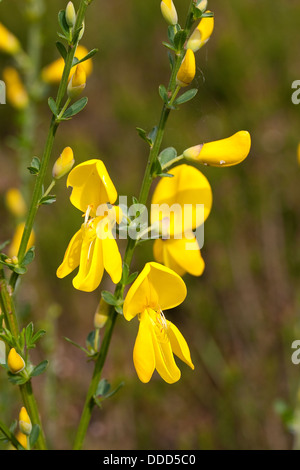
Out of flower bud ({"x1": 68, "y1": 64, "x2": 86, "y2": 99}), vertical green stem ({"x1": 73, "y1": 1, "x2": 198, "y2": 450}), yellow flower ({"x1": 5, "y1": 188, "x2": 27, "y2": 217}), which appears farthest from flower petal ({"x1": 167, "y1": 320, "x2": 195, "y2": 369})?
yellow flower ({"x1": 5, "y1": 188, "x2": 27, "y2": 217})

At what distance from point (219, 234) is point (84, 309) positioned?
0.85m

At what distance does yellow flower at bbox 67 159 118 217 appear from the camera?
3.23 feet

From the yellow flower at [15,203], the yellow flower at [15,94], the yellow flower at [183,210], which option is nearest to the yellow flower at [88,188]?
the yellow flower at [183,210]

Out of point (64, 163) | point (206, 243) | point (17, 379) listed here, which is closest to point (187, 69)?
point (64, 163)

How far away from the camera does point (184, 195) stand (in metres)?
1.16

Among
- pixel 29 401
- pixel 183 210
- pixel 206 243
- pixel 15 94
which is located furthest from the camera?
pixel 206 243

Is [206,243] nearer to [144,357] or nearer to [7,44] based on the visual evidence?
[7,44]

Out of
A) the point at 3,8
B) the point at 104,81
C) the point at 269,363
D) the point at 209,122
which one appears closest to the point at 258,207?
the point at 209,122

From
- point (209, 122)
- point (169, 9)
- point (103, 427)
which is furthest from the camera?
point (209, 122)

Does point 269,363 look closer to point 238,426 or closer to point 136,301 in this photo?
point 238,426

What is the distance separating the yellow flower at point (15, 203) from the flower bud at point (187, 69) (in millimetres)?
1340

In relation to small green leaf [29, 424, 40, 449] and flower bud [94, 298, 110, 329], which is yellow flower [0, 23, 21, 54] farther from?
small green leaf [29, 424, 40, 449]

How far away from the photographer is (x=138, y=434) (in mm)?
2404

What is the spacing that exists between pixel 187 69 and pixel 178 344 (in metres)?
0.47
